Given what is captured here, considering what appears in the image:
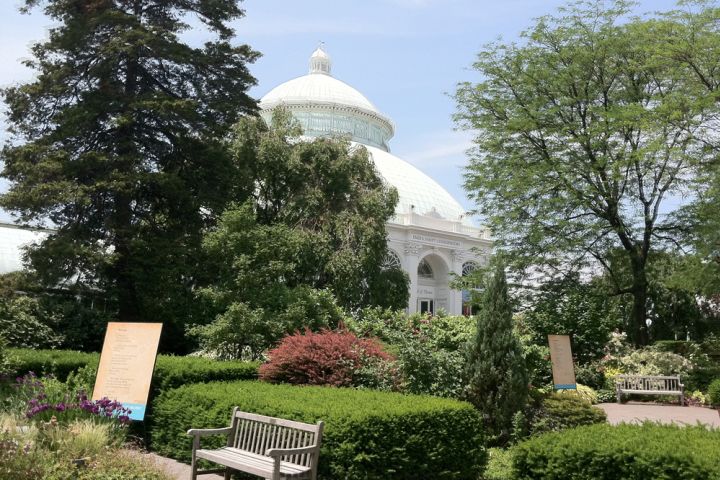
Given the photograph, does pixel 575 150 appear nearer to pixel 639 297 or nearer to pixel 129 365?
pixel 639 297

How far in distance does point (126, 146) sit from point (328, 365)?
13057 millimetres

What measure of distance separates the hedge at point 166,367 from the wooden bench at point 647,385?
38.3ft

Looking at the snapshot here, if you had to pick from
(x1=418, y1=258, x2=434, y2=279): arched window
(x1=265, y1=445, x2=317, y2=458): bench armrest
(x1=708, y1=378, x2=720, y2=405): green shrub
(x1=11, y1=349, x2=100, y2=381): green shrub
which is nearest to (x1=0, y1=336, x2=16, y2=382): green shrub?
(x1=11, y1=349, x2=100, y2=381): green shrub

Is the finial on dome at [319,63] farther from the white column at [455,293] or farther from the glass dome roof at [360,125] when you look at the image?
the white column at [455,293]

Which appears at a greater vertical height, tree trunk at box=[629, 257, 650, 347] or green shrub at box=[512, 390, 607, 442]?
tree trunk at box=[629, 257, 650, 347]

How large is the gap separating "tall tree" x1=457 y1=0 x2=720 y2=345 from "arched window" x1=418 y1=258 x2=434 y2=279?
93.5 feet

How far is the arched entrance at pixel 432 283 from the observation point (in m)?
52.2

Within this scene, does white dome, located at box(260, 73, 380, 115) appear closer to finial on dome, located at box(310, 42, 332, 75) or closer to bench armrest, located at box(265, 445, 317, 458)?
finial on dome, located at box(310, 42, 332, 75)

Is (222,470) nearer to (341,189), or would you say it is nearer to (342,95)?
(341,189)

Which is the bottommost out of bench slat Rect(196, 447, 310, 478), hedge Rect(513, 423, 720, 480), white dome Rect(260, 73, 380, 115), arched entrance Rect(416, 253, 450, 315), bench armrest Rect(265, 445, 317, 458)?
bench slat Rect(196, 447, 310, 478)

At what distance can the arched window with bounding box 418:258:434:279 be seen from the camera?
5356 centimetres

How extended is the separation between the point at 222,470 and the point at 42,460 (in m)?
2.17

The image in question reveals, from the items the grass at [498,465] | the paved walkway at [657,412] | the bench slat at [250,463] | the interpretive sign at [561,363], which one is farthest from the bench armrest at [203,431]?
the paved walkway at [657,412]

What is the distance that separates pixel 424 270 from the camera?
2126 inches
